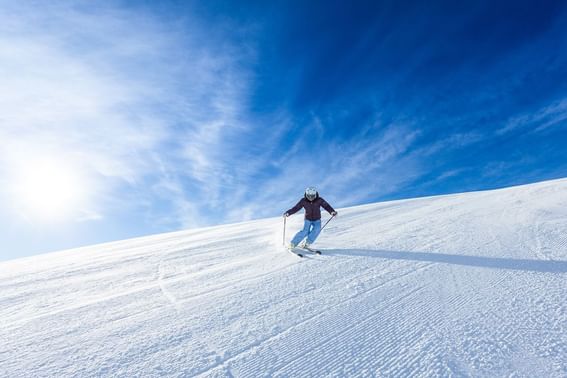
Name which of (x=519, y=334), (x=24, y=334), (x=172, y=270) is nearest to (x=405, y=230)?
(x=519, y=334)

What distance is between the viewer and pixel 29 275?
5934mm

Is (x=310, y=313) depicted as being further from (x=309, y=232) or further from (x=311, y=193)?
(x=311, y=193)

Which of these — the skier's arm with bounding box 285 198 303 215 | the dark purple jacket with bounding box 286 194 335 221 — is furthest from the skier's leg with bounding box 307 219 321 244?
the skier's arm with bounding box 285 198 303 215

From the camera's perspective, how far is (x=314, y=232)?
22.7ft

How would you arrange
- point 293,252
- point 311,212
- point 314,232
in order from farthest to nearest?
1. point 311,212
2. point 314,232
3. point 293,252

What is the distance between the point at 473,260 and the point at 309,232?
328cm

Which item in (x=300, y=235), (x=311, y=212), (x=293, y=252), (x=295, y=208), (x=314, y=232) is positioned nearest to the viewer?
(x=293, y=252)

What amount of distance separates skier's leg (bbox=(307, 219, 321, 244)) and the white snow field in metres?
0.75

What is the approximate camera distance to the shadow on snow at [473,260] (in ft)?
13.6

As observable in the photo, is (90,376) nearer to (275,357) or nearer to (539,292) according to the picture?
(275,357)

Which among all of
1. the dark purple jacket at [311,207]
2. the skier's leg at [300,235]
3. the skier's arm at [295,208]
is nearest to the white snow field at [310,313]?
the skier's leg at [300,235]

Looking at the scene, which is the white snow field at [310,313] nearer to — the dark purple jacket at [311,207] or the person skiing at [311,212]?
the person skiing at [311,212]

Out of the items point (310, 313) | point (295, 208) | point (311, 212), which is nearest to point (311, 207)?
point (311, 212)

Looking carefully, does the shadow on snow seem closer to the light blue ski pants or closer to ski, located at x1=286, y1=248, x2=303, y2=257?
ski, located at x1=286, y1=248, x2=303, y2=257
